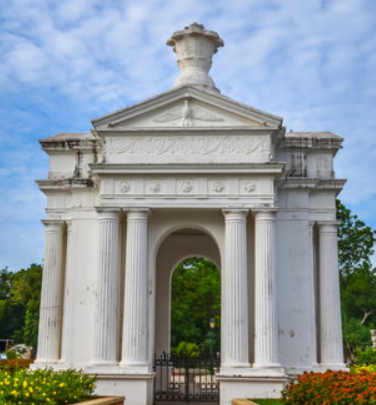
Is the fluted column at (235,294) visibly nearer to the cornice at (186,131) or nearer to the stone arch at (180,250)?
the cornice at (186,131)

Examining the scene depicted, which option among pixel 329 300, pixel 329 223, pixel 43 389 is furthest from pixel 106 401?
pixel 329 223

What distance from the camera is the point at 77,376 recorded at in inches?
667

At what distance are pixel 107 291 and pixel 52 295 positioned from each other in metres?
3.11

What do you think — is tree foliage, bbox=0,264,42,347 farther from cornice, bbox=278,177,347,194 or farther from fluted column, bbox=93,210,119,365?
cornice, bbox=278,177,347,194

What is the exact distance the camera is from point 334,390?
14.1 meters

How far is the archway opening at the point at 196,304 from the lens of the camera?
48.1 m

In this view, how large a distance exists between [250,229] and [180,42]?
28.7 ft

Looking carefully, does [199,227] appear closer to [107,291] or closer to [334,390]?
[107,291]

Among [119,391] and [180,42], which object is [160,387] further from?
[180,42]

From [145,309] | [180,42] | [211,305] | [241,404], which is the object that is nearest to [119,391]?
[145,309]

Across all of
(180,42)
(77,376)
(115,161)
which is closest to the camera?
(77,376)

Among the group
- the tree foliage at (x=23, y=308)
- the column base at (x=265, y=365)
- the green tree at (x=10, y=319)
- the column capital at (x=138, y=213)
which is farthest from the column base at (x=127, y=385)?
the green tree at (x=10, y=319)

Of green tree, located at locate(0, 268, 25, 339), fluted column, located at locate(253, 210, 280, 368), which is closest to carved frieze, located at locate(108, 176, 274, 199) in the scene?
fluted column, located at locate(253, 210, 280, 368)

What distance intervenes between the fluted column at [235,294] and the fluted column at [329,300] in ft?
11.0
